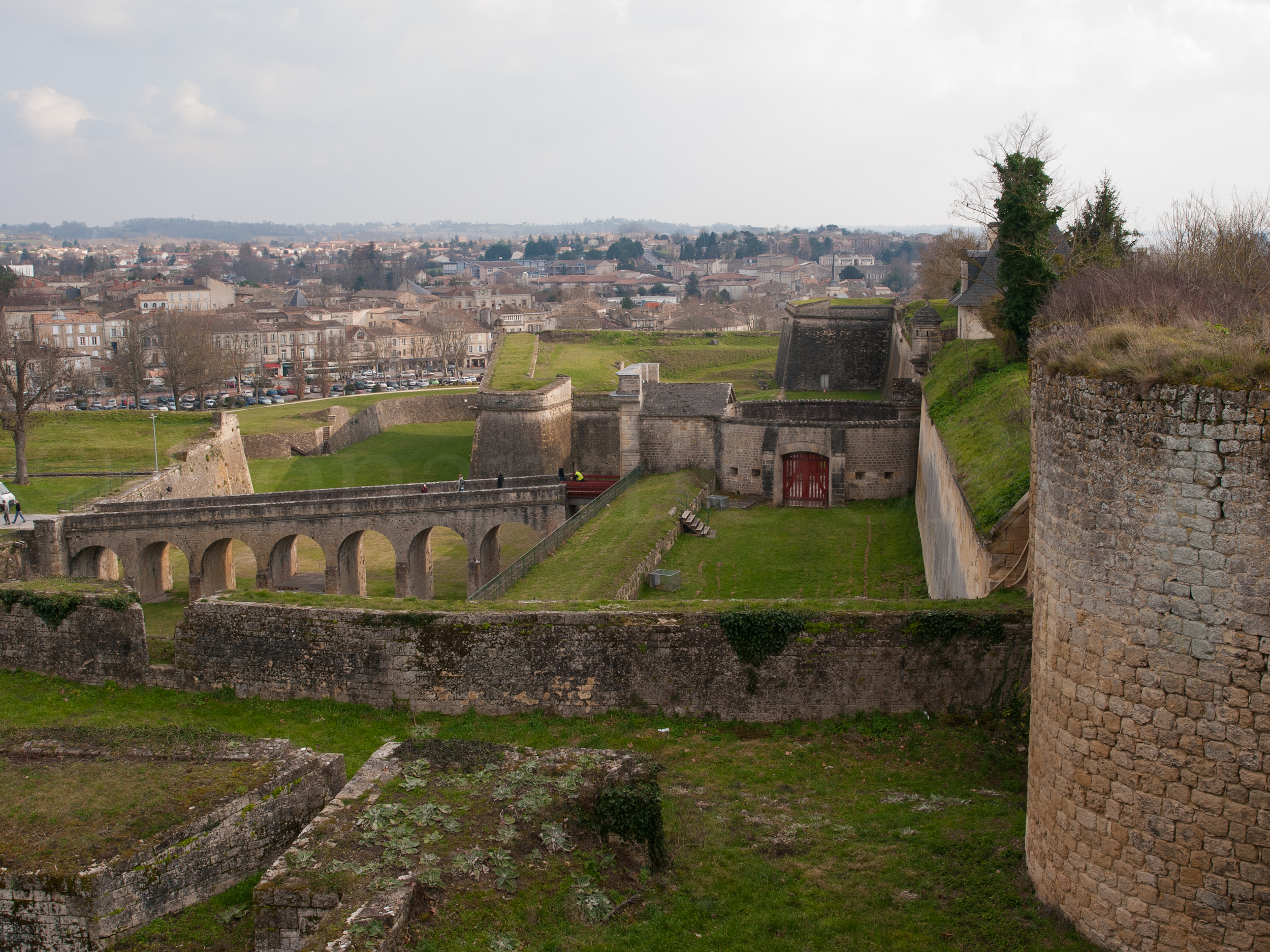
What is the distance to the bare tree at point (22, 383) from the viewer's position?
3681 cm

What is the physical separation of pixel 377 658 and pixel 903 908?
329 inches

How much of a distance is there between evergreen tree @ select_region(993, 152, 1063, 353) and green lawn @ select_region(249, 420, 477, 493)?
22967 millimetres

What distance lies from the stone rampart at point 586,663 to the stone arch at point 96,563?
14643 millimetres

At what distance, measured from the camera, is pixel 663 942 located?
8844mm

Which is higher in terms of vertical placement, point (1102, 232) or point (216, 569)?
point (1102, 232)

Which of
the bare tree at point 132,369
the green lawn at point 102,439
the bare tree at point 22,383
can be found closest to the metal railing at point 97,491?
the green lawn at point 102,439

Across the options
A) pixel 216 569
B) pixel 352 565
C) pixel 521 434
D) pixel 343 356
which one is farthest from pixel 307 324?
pixel 352 565

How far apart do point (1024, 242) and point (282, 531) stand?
20.1m

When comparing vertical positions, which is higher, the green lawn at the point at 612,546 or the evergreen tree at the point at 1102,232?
the evergreen tree at the point at 1102,232

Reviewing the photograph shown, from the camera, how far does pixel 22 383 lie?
37.0m

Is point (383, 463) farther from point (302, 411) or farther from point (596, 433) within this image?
point (596, 433)

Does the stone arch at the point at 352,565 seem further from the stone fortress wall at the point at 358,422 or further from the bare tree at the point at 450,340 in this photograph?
the bare tree at the point at 450,340

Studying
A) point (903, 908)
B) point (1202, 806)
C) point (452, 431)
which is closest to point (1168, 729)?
point (1202, 806)

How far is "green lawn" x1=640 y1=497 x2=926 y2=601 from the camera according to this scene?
2347cm
